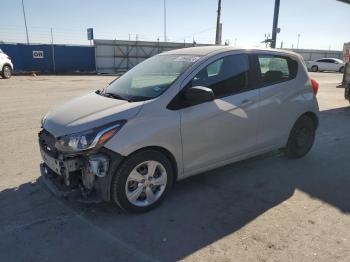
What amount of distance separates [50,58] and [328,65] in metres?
26.1

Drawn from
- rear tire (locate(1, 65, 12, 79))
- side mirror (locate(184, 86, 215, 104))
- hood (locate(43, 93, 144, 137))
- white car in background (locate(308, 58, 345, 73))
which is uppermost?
side mirror (locate(184, 86, 215, 104))

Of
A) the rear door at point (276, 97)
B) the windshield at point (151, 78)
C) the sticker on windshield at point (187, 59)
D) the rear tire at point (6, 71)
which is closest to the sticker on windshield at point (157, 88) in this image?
the windshield at point (151, 78)

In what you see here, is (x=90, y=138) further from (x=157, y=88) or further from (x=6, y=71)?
(x=6, y=71)

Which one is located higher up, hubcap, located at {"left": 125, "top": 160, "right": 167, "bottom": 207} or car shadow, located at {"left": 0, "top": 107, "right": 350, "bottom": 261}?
hubcap, located at {"left": 125, "top": 160, "right": 167, "bottom": 207}

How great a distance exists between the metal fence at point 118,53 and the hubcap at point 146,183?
29.0 m

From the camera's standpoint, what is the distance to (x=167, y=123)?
3896mm

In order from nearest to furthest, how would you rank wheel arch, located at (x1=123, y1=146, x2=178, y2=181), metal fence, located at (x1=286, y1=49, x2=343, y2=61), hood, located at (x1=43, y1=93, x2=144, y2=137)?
hood, located at (x1=43, y1=93, x2=144, y2=137)
wheel arch, located at (x1=123, y1=146, x2=178, y2=181)
metal fence, located at (x1=286, y1=49, x2=343, y2=61)

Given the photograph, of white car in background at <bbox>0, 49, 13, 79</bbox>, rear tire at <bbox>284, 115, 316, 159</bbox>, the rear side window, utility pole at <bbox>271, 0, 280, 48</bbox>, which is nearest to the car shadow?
rear tire at <bbox>284, 115, 316, 159</bbox>

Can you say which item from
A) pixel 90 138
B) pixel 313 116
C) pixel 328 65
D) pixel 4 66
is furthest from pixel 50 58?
pixel 90 138

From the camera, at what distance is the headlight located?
356 cm

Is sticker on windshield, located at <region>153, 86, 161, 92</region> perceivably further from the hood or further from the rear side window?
the rear side window

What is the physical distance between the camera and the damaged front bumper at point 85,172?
359cm

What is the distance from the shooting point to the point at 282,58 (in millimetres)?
5328

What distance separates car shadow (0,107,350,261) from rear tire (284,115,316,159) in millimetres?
286
